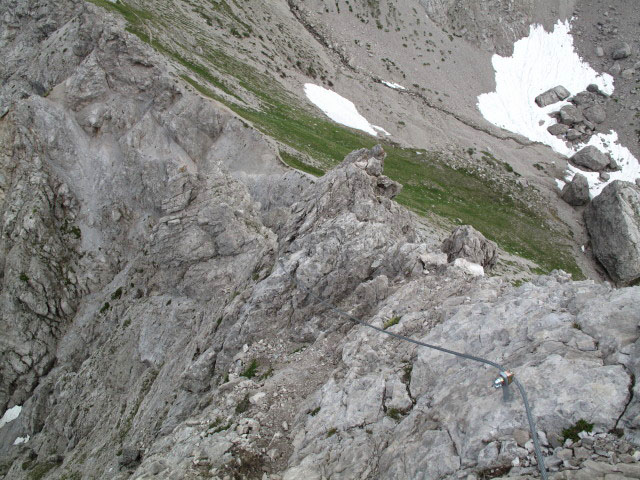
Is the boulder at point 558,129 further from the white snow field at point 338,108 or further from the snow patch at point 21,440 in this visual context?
the snow patch at point 21,440

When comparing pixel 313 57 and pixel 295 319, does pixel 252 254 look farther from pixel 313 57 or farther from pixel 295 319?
pixel 313 57

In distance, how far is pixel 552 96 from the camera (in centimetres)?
9006

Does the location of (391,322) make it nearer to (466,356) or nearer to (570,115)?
(466,356)

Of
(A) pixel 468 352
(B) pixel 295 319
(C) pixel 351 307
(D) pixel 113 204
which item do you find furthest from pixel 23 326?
(A) pixel 468 352

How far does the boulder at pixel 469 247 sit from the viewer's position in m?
20.2

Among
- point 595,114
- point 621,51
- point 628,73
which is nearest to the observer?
point 595,114

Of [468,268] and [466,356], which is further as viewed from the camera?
[468,268]

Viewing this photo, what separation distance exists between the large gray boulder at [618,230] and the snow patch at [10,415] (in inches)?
2666

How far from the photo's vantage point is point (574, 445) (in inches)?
304

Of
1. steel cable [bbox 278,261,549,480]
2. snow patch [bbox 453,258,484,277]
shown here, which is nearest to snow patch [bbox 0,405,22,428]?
steel cable [bbox 278,261,549,480]

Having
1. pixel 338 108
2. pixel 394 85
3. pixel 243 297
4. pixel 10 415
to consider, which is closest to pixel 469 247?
pixel 243 297

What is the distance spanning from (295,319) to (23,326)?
31420mm

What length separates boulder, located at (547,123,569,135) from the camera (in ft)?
272

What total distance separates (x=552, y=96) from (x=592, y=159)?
23.3m
